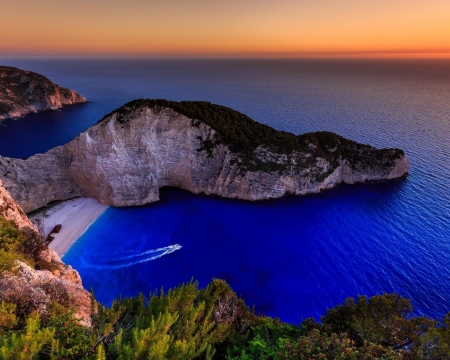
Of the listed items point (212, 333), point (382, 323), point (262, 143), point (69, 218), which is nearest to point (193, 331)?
point (212, 333)

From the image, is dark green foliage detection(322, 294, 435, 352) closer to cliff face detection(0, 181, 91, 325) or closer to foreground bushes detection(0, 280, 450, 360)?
foreground bushes detection(0, 280, 450, 360)

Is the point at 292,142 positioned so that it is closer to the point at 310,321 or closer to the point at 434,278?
the point at 434,278

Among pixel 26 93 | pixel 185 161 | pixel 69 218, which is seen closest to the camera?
pixel 69 218

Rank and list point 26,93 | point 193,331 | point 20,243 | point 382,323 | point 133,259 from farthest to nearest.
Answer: point 26,93
point 133,259
point 20,243
point 382,323
point 193,331

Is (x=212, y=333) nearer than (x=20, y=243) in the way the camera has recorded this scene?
Yes

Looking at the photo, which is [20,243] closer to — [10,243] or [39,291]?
[10,243]

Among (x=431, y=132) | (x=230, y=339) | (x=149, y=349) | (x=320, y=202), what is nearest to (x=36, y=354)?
(x=149, y=349)

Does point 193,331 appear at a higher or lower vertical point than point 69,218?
higher
